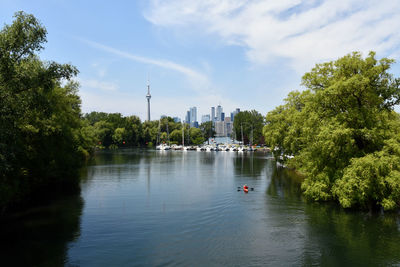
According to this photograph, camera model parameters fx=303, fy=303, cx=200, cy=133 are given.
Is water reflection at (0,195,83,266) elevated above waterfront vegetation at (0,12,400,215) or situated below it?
below

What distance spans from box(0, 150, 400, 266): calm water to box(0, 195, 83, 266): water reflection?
6 cm

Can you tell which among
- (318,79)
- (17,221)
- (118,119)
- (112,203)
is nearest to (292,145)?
(318,79)

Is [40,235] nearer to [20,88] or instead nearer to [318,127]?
[20,88]

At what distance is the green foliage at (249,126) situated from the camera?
6363 inches

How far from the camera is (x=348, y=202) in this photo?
1050 inches

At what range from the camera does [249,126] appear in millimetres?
165750

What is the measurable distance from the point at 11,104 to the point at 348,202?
89.0ft

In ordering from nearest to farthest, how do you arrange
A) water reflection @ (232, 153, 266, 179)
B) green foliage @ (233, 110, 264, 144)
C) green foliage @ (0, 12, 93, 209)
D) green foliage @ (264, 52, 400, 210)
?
1. green foliage @ (0, 12, 93, 209)
2. green foliage @ (264, 52, 400, 210)
3. water reflection @ (232, 153, 266, 179)
4. green foliage @ (233, 110, 264, 144)

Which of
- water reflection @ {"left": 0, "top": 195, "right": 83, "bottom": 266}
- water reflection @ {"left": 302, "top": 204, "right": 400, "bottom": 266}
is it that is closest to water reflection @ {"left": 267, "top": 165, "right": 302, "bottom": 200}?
water reflection @ {"left": 302, "top": 204, "right": 400, "bottom": 266}

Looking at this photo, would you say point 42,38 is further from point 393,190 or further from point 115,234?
point 393,190

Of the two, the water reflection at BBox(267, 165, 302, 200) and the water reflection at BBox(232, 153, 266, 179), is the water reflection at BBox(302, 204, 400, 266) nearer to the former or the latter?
the water reflection at BBox(267, 165, 302, 200)

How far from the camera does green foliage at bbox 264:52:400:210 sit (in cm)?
2588

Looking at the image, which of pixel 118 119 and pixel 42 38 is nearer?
pixel 42 38

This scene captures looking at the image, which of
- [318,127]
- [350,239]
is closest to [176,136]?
[318,127]
